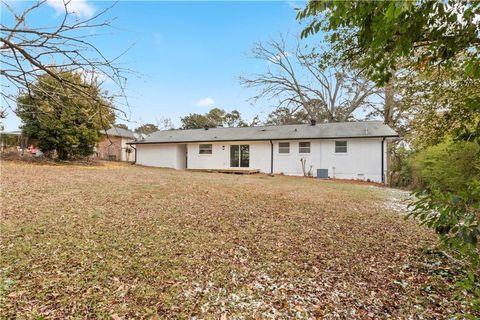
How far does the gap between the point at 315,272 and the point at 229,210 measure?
3243 millimetres

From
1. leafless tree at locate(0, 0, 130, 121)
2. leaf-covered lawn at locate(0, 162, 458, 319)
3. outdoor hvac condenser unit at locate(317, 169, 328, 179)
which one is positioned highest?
leafless tree at locate(0, 0, 130, 121)

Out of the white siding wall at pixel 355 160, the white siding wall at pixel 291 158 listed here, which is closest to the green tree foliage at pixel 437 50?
Result: the white siding wall at pixel 355 160

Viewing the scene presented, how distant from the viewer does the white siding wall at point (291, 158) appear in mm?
16047

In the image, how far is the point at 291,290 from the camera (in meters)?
3.31

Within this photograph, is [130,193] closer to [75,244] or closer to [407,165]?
[75,244]

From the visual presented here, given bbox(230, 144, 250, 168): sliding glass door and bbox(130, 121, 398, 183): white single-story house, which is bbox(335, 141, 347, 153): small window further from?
bbox(230, 144, 250, 168): sliding glass door

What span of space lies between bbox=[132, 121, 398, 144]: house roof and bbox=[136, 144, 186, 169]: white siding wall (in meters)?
0.51

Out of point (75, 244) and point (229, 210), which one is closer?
point (75, 244)

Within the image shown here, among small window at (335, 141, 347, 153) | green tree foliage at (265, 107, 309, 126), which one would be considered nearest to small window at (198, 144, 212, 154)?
small window at (335, 141, 347, 153)

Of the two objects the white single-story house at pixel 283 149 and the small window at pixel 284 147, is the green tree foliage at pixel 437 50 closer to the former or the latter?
the white single-story house at pixel 283 149

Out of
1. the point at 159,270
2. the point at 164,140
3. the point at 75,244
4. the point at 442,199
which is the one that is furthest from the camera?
the point at 164,140

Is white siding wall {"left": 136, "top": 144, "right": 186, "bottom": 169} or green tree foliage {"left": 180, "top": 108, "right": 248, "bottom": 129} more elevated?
green tree foliage {"left": 180, "top": 108, "right": 248, "bottom": 129}

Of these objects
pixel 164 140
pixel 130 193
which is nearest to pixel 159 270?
pixel 130 193

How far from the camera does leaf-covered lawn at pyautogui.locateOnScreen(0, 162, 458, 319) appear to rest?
2.94 m
